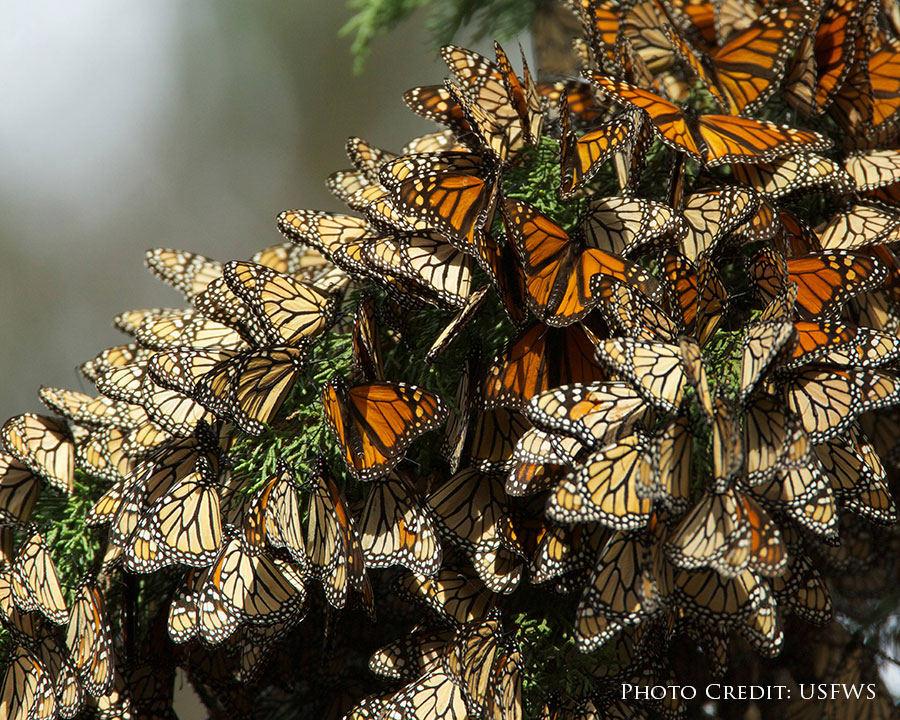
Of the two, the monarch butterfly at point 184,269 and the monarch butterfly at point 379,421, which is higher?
the monarch butterfly at point 184,269

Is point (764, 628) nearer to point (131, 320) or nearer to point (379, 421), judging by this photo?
point (379, 421)

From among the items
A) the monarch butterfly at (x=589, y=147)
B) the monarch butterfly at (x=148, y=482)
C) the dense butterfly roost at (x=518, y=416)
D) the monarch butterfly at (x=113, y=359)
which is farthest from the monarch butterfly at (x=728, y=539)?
the monarch butterfly at (x=113, y=359)

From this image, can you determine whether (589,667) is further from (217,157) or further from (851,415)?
(217,157)

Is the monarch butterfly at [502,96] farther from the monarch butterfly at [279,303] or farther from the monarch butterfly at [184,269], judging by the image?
the monarch butterfly at [184,269]

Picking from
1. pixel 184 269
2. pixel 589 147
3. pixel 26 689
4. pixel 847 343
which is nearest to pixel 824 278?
pixel 847 343

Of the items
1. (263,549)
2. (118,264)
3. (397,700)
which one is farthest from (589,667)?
(118,264)

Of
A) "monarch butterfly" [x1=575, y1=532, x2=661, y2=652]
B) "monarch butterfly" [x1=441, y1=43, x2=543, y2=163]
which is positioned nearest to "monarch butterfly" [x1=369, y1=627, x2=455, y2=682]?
"monarch butterfly" [x1=575, y1=532, x2=661, y2=652]
